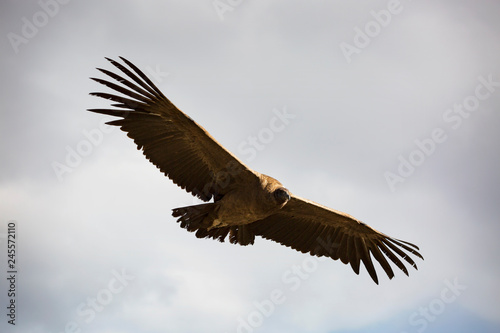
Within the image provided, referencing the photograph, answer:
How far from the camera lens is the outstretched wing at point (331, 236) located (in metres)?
11.5

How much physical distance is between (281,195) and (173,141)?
1945 millimetres

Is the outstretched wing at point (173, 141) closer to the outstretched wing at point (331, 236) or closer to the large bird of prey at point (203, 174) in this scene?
the large bird of prey at point (203, 174)

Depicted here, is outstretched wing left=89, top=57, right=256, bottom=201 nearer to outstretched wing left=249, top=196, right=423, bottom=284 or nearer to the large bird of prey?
the large bird of prey

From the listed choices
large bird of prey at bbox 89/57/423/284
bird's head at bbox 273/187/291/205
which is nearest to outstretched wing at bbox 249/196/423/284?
large bird of prey at bbox 89/57/423/284

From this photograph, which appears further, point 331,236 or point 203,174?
point 331,236

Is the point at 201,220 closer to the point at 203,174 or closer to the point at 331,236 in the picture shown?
the point at 203,174

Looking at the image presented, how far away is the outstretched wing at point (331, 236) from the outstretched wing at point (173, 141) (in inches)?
Answer: 56.1

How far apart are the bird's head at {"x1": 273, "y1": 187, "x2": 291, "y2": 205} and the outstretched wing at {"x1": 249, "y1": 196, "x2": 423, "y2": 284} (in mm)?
1122

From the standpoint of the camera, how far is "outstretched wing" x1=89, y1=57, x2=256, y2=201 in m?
9.82

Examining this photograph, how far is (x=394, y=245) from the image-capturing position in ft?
39.3

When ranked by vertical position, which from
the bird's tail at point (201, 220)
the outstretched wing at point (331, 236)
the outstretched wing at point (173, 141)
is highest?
the outstretched wing at point (173, 141)

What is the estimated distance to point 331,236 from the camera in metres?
11.9

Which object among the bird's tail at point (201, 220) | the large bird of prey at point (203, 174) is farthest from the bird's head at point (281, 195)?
the bird's tail at point (201, 220)

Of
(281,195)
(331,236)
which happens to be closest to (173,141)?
(281,195)
